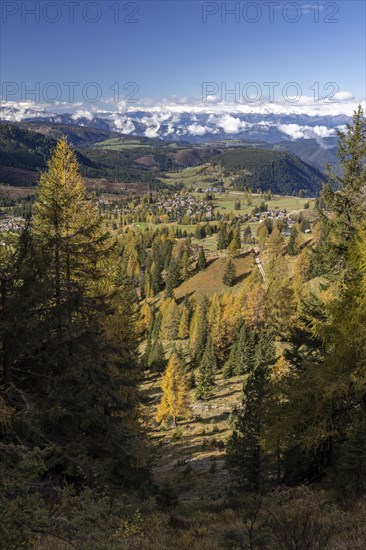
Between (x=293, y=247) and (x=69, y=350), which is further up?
(x=69, y=350)

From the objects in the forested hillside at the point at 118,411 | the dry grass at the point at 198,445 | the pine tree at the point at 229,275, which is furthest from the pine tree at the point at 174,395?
the pine tree at the point at 229,275

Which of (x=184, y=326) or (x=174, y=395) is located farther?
(x=184, y=326)

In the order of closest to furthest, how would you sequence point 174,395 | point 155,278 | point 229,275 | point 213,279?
point 174,395 < point 229,275 < point 213,279 < point 155,278

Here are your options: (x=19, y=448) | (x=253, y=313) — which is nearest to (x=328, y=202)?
(x=19, y=448)

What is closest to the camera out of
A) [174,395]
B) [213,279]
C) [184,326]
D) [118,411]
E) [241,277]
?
[118,411]

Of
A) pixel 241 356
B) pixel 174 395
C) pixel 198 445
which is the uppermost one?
pixel 241 356

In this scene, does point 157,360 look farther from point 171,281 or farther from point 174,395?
point 171,281

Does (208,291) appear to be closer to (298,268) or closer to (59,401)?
(298,268)

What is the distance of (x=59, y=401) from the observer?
42.4ft

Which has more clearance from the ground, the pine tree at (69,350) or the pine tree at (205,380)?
the pine tree at (69,350)

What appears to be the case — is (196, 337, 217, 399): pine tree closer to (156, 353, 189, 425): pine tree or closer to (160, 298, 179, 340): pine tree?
(156, 353, 189, 425): pine tree

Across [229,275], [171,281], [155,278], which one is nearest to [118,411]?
[171,281]

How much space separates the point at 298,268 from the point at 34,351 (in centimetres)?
10466

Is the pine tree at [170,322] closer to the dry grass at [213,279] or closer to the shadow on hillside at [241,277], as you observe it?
the dry grass at [213,279]
